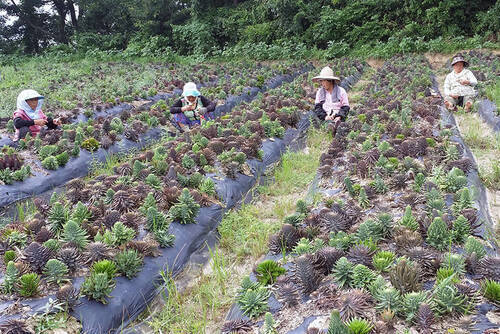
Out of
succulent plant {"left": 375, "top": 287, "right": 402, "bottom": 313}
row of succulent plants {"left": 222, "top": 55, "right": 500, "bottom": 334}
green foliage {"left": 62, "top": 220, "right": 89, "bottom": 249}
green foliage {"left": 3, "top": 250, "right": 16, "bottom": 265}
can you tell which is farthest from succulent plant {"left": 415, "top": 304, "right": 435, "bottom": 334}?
green foliage {"left": 3, "top": 250, "right": 16, "bottom": 265}

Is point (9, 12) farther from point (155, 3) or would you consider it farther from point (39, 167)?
point (39, 167)

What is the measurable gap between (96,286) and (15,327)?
1.66 ft

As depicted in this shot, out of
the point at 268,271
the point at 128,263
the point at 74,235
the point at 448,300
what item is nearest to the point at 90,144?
the point at 74,235

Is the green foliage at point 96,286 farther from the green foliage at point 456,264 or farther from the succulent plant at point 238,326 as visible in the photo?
the green foliage at point 456,264

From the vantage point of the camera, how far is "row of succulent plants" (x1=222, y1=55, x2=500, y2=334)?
7.18 ft

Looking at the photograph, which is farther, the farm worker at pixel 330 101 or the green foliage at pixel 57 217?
the farm worker at pixel 330 101

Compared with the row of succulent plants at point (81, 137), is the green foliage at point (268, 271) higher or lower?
lower

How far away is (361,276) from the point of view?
8.09 feet

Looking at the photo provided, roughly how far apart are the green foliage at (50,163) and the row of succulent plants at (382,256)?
3.47 metres

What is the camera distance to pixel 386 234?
301 centimetres

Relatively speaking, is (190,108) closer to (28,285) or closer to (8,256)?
(8,256)

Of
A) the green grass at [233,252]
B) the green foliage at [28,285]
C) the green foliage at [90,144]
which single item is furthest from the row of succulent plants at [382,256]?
the green foliage at [90,144]

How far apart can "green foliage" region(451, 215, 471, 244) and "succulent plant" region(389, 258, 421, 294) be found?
0.62 metres

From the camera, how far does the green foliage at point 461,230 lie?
2.83 m
